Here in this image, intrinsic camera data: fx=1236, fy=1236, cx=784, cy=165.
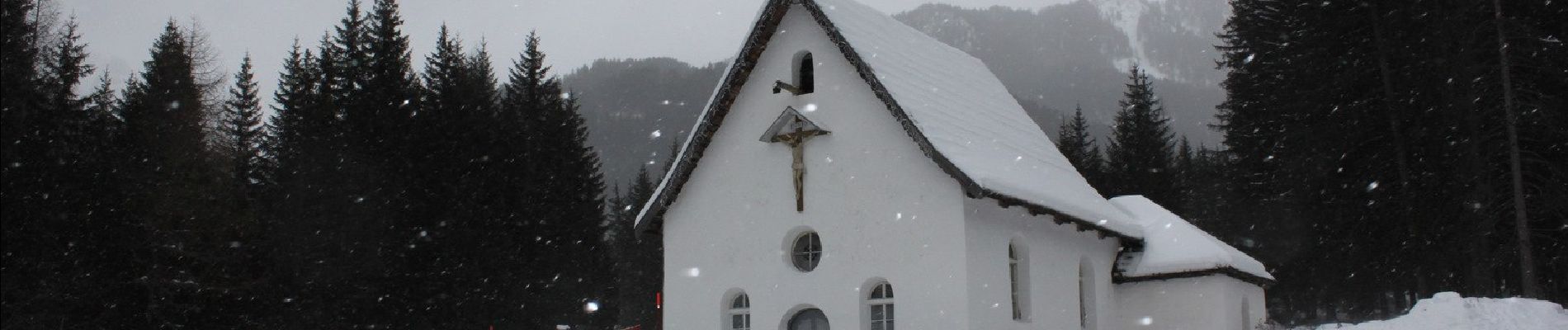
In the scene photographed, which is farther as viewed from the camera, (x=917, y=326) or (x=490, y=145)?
(x=490, y=145)

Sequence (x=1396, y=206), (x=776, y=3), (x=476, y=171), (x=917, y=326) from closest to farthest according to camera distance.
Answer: (x=917, y=326)
(x=776, y=3)
(x=1396, y=206)
(x=476, y=171)

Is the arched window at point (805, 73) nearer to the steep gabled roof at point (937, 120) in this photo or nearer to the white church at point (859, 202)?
the white church at point (859, 202)

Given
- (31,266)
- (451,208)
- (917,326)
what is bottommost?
(917,326)

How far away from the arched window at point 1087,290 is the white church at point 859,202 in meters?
0.03

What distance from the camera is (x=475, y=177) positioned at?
4469 cm

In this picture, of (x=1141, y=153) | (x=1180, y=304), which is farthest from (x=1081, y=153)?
Answer: (x=1180, y=304)

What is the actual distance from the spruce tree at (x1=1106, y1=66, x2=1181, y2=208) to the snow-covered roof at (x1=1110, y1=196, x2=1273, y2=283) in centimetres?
2919

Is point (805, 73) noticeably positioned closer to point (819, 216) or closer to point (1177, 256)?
point (819, 216)

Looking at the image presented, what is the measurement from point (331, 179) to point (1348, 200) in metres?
29.7

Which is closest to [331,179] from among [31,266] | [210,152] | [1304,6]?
[210,152]

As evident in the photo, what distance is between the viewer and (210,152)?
38.8 meters

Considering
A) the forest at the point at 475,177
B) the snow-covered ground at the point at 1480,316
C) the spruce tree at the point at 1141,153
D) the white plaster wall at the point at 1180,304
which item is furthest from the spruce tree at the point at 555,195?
the snow-covered ground at the point at 1480,316

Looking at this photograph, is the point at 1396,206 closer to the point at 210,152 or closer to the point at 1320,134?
the point at 1320,134

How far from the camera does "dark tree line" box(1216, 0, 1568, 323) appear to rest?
26.6 metres
